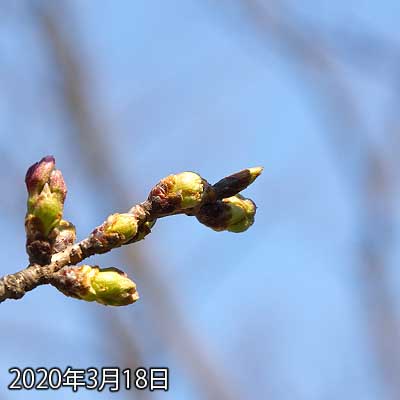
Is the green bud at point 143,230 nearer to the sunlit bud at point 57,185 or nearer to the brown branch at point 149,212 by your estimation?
the brown branch at point 149,212

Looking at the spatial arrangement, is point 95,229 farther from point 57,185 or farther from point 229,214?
point 229,214

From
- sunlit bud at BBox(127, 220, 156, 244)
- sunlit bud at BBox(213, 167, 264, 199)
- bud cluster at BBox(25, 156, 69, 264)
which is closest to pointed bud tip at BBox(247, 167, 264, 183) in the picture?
sunlit bud at BBox(213, 167, 264, 199)

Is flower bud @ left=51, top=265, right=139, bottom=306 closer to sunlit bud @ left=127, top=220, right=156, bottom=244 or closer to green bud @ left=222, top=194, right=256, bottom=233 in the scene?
sunlit bud @ left=127, top=220, right=156, bottom=244

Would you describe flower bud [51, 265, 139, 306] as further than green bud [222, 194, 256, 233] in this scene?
No

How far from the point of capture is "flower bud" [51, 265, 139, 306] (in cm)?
187

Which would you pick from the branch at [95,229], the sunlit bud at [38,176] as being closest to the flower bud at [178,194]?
the branch at [95,229]

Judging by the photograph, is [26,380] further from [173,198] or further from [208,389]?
[208,389]

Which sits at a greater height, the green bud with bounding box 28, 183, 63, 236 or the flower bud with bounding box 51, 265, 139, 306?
the green bud with bounding box 28, 183, 63, 236

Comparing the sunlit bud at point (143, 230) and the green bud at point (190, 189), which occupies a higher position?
the green bud at point (190, 189)

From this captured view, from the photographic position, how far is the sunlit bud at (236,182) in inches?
76.6

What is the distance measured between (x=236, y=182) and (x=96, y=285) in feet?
1.25

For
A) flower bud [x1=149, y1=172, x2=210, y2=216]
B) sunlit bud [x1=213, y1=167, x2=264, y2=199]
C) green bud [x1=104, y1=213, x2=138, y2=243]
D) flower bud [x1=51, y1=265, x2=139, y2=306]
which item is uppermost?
sunlit bud [x1=213, y1=167, x2=264, y2=199]

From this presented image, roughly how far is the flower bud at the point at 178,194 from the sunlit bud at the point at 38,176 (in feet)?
0.75

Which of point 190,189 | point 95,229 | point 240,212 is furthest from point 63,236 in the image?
point 240,212
